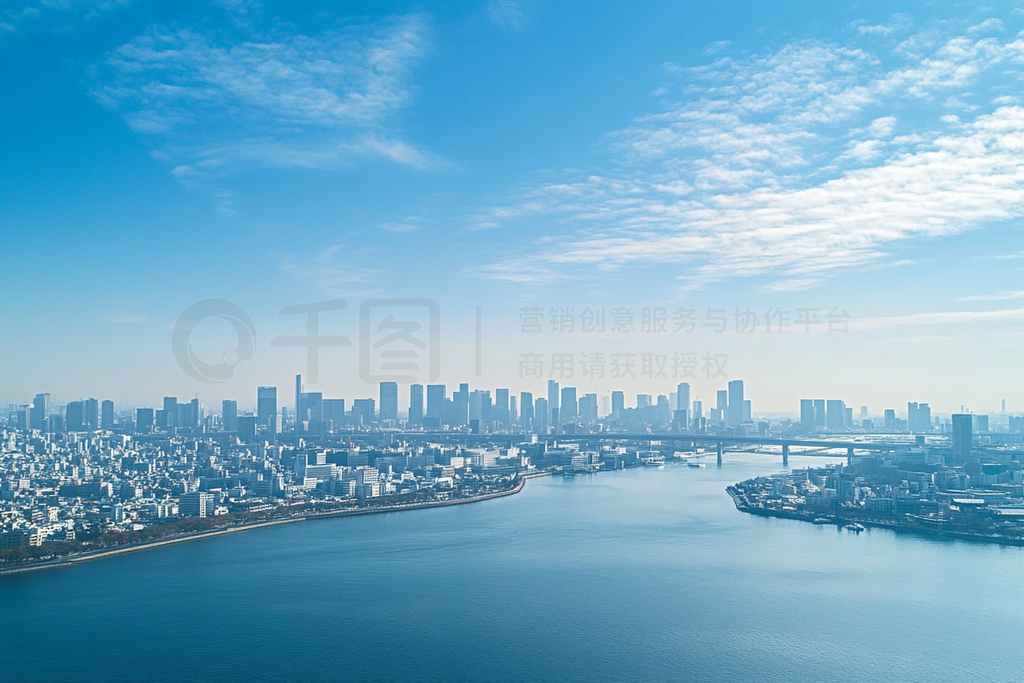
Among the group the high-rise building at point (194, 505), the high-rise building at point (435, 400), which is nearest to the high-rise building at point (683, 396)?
the high-rise building at point (435, 400)

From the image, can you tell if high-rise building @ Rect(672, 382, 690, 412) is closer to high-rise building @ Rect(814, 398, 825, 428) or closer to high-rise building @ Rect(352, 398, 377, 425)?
high-rise building @ Rect(814, 398, 825, 428)

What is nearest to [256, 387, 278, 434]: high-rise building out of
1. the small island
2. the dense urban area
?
the dense urban area

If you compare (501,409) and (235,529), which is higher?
(501,409)

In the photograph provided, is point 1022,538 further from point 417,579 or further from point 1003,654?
point 417,579

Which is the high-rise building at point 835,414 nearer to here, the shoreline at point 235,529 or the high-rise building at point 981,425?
the high-rise building at point 981,425

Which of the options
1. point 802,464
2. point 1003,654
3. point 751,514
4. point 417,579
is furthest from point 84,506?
point 802,464

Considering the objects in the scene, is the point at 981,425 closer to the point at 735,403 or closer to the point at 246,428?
the point at 735,403

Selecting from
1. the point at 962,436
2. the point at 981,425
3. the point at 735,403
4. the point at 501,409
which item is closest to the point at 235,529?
the point at 962,436
